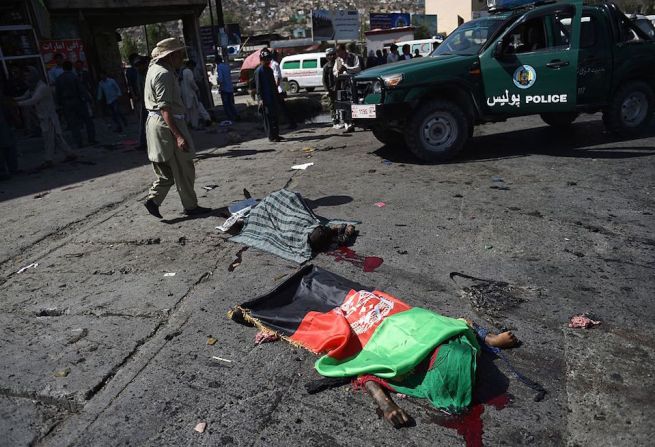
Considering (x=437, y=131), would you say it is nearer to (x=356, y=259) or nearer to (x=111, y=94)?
(x=356, y=259)

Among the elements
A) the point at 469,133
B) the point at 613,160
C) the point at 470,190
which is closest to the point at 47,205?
the point at 470,190

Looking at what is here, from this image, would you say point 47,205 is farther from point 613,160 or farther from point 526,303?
point 613,160

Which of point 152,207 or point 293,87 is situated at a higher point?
point 293,87

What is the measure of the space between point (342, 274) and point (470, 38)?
210 inches

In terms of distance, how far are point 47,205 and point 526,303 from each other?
6.24 m

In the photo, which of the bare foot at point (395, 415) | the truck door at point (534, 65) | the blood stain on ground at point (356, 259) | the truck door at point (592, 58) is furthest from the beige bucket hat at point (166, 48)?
the truck door at point (592, 58)

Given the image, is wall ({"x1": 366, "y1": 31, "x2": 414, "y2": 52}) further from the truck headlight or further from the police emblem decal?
the truck headlight

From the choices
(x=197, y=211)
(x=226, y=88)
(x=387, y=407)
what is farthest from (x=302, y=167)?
(x=226, y=88)

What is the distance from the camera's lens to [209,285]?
3.86 m

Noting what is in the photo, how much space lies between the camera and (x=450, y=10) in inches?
1953

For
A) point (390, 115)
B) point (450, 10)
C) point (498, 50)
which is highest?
point (450, 10)

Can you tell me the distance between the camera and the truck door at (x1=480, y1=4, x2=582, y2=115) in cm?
698

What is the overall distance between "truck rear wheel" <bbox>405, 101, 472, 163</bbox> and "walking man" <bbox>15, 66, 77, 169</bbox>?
6.51 m

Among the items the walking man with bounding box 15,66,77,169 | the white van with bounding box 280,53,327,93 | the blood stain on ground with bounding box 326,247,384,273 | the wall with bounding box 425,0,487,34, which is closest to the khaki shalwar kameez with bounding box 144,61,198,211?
the blood stain on ground with bounding box 326,247,384,273
